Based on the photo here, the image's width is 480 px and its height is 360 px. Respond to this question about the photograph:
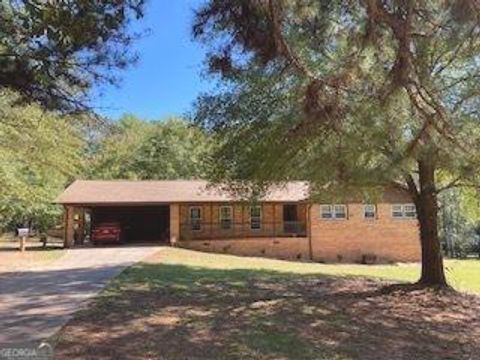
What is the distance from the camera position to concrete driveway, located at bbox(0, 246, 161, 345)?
36.6 ft

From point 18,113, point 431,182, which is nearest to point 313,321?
point 431,182

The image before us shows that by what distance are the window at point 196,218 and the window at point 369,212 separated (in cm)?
896

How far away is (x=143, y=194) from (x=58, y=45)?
92.9 ft

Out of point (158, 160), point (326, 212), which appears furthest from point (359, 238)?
point (158, 160)

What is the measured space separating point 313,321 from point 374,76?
5.37m

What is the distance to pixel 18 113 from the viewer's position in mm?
23141

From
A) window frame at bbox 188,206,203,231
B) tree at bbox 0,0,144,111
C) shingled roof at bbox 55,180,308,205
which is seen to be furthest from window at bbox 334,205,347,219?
tree at bbox 0,0,144,111

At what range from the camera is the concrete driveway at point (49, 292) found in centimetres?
1116

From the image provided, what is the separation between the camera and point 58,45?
7.73 meters

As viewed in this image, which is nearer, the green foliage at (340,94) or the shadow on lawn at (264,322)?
the green foliage at (340,94)

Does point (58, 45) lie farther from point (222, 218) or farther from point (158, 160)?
point (158, 160)

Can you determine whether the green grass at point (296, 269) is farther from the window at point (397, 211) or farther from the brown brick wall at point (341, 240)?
the window at point (397, 211)

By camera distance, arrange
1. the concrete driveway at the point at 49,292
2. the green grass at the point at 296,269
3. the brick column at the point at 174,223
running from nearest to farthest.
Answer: the concrete driveway at the point at 49,292
the green grass at the point at 296,269
the brick column at the point at 174,223

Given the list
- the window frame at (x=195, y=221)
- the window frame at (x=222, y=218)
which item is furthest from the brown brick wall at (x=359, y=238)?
the window frame at (x=195, y=221)
